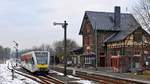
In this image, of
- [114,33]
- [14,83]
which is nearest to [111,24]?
[114,33]

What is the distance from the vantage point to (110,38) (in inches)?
2751

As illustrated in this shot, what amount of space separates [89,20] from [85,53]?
788 centimetres

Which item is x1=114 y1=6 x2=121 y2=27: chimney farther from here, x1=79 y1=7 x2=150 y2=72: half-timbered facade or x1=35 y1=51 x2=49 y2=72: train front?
x1=35 y1=51 x2=49 y2=72: train front

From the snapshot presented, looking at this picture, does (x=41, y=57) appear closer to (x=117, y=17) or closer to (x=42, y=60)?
(x=42, y=60)

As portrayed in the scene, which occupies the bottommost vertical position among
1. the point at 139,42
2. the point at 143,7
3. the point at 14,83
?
the point at 14,83

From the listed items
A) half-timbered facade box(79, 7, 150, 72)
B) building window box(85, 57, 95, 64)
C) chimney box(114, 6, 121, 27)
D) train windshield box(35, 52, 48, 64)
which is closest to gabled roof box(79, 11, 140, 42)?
half-timbered facade box(79, 7, 150, 72)

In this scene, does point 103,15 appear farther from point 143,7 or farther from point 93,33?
point 143,7

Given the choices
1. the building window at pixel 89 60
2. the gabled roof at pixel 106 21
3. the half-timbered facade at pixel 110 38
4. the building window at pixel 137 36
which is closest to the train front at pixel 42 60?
the half-timbered facade at pixel 110 38

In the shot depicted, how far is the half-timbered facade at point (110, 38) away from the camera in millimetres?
59322

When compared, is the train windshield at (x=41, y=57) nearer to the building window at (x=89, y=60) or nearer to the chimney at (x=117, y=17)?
the building window at (x=89, y=60)

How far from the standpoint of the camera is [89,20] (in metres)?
72.5

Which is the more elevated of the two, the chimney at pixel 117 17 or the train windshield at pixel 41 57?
the chimney at pixel 117 17

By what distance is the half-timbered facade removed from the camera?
5932cm

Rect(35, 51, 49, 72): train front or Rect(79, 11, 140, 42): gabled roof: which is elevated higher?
Rect(79, 11, 140, 42): gabled roof
